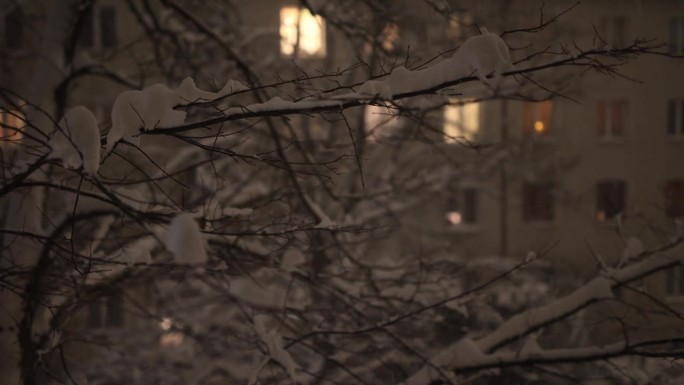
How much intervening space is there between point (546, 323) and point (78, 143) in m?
3.35

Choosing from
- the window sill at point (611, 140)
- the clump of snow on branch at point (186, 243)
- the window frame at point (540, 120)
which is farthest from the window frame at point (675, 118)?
the clump of snow on branch at point (186, 243)

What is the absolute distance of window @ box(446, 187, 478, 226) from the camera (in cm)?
1550

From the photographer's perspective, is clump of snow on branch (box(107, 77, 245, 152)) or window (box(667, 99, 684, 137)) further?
window (box(667, 99, 684, 137))

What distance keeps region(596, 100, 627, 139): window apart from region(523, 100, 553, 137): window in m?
1.12

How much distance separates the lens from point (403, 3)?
21.8ft

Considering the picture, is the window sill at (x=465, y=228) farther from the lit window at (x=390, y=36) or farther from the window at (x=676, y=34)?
the lit window at (x=390, y=36)

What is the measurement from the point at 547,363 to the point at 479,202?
11.5 metres

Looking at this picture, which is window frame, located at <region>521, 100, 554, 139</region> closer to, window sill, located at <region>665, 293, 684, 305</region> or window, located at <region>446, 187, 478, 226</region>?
window, located at <region>446, 187, 478, 226</region>

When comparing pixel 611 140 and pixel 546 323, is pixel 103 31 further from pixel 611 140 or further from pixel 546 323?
pixel 546 323

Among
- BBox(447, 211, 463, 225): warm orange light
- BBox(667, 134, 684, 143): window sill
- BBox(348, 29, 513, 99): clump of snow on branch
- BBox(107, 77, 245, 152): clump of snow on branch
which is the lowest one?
BBox(447, 211, 463, 225): warm orange light

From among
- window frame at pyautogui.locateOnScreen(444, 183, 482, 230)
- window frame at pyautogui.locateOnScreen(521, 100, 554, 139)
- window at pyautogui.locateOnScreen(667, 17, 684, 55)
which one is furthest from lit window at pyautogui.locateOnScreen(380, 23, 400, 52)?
window frame at pyautogui.locateOnScreen(444, 183, 482, 230)

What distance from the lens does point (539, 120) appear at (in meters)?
15.2

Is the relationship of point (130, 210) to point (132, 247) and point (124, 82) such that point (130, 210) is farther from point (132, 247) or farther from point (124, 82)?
point (124, 82)

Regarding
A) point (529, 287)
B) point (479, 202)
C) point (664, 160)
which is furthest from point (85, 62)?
point (664, 160)
